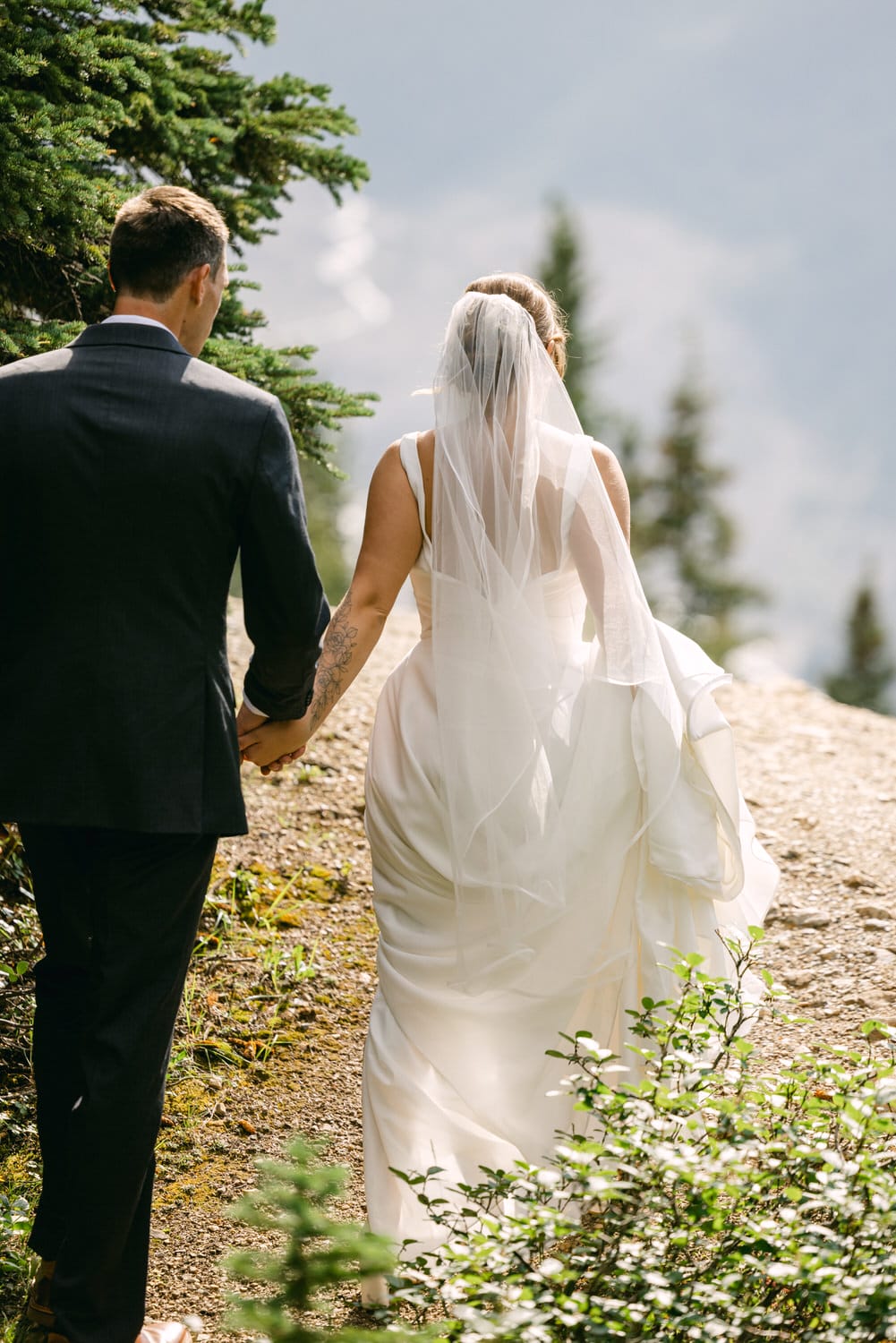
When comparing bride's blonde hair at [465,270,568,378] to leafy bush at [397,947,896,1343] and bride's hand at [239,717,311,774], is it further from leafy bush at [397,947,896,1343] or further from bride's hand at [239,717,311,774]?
leafy bush at [397,947,896,1343]

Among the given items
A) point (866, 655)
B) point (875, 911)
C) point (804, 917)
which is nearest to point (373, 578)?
point (804, 917)

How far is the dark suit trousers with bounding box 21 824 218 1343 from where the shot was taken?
8.12 ft

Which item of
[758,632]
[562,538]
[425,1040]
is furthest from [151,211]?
[758,632]

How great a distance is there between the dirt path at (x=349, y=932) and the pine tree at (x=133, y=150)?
1.91m

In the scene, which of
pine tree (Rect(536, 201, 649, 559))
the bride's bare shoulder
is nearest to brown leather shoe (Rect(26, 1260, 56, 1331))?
A: the bride's bare shoulder

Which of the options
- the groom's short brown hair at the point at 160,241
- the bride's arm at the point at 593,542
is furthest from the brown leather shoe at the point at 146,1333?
the groom's short brown hair at the point at 160,241

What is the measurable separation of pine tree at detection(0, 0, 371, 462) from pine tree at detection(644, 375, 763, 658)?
2726 cm

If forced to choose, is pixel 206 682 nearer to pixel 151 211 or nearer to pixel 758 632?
pixel 151 211

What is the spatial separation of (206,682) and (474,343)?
132 cm

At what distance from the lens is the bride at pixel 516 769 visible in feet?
10.4

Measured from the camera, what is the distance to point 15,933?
410cm

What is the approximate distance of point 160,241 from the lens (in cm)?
257

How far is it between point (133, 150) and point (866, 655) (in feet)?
119

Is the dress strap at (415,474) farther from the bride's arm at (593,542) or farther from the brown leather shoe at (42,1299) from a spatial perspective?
the brown leather shoe at (42,1299)
